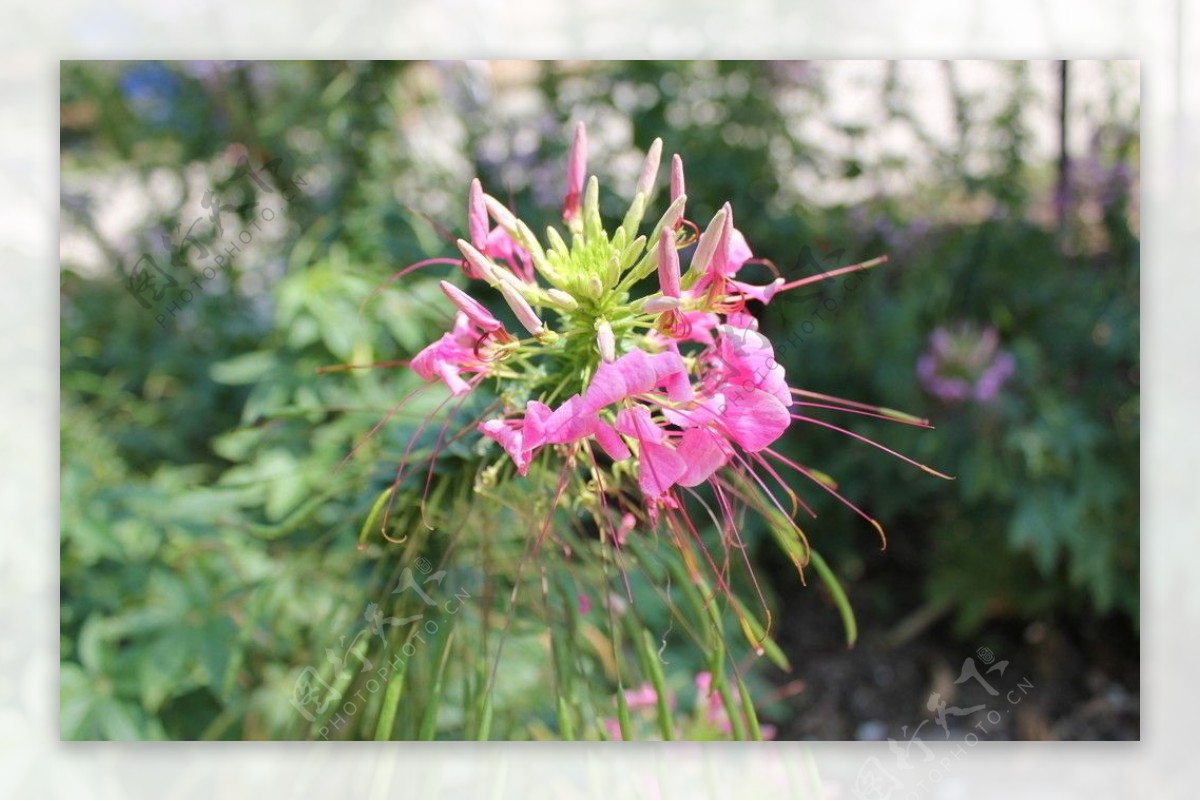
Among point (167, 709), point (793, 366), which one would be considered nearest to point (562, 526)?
point (167, 709)

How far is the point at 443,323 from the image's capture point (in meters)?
1.17

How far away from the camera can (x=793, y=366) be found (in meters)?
1.66

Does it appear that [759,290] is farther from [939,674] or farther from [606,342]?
[939,674]

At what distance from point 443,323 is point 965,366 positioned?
0.85 metres

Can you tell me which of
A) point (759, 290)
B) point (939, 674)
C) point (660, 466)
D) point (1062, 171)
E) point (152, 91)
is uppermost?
point (152, 91)

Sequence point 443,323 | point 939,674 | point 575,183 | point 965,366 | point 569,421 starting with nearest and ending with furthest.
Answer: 1. point 569,421
2. point 575,183
3. point 443,323
4. point 965,366
5. point 939,674

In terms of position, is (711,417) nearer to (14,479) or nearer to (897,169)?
(14,479)

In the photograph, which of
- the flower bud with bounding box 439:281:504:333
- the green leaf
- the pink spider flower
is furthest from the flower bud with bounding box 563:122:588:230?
the green leaf

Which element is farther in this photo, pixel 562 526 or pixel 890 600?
pixel 890 600

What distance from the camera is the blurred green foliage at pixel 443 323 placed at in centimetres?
121

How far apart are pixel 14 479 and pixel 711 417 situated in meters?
0.89

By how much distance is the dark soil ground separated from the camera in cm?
163

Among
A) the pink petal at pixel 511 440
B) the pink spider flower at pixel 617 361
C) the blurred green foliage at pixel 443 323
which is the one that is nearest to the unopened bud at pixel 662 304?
the pink spider flower at pixel 617 361

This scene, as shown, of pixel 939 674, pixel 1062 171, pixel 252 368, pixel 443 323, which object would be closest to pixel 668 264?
pixel 443 323
